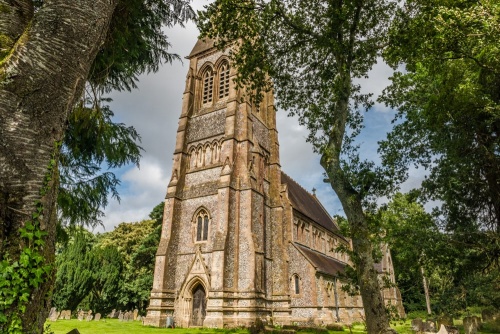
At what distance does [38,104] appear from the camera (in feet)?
10.2

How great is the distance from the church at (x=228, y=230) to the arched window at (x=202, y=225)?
0.22 feet

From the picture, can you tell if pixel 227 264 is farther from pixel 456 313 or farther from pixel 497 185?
pixel 497 185

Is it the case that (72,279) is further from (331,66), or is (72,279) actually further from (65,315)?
(331,66)

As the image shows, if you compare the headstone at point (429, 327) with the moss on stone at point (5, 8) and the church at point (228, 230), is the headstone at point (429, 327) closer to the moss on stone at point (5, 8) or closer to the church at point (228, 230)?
the church at point (228, 230)

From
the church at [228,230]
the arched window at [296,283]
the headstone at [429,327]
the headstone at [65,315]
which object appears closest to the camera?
the headstone at [429,327]

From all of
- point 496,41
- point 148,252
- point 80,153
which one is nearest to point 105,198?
point 80,153

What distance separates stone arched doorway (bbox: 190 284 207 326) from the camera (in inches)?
754

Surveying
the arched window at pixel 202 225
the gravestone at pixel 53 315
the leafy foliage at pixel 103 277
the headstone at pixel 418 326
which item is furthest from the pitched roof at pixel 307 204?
the gravestone at pixel 53 315

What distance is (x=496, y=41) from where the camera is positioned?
743cm

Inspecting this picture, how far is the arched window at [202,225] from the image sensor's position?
68.2 ft

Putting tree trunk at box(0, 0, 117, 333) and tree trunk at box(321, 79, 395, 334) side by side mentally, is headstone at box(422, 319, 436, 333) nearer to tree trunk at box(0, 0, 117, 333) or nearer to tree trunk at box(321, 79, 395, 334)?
tree trunk at box(321, 79, 395, 334)

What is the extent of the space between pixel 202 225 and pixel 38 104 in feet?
61.0

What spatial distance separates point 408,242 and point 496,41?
24.2 feet

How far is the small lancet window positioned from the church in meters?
0.09
